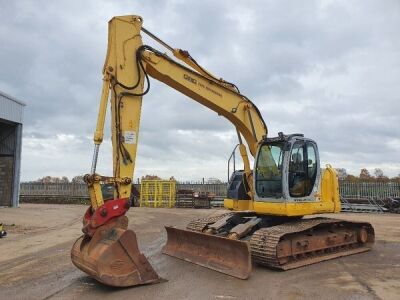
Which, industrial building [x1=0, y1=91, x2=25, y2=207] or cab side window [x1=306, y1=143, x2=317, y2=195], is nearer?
cab side window [x1=306, y1=143, x2=317, y2=195]

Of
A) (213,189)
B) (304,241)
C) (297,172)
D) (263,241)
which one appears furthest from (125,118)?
(213,189)

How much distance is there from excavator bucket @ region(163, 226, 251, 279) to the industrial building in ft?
58.8

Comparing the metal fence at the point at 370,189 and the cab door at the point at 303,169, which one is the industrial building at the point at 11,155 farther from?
the metal fence at the point at 370,189

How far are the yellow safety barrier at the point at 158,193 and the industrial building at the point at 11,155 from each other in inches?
327

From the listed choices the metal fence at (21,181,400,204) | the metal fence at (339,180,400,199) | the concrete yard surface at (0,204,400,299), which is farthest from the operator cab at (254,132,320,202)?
the metal fence at (339,180,400,199)

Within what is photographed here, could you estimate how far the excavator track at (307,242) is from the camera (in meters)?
8.14

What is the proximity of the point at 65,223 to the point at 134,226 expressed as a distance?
310 centimetres

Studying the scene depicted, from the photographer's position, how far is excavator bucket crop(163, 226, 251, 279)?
7.65 m

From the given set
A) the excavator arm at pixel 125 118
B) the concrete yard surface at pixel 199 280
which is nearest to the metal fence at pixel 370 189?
the concrete yard surface at pixel 199 280

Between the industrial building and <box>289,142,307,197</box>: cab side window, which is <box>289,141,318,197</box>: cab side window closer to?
<box>289,142,307,197</box>: cab side window

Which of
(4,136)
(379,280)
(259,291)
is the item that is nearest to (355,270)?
(379,280)

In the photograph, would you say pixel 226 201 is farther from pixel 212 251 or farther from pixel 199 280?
pixel 199 280

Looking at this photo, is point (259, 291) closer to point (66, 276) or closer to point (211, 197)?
point (66, 276)

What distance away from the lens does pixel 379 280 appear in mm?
7523
